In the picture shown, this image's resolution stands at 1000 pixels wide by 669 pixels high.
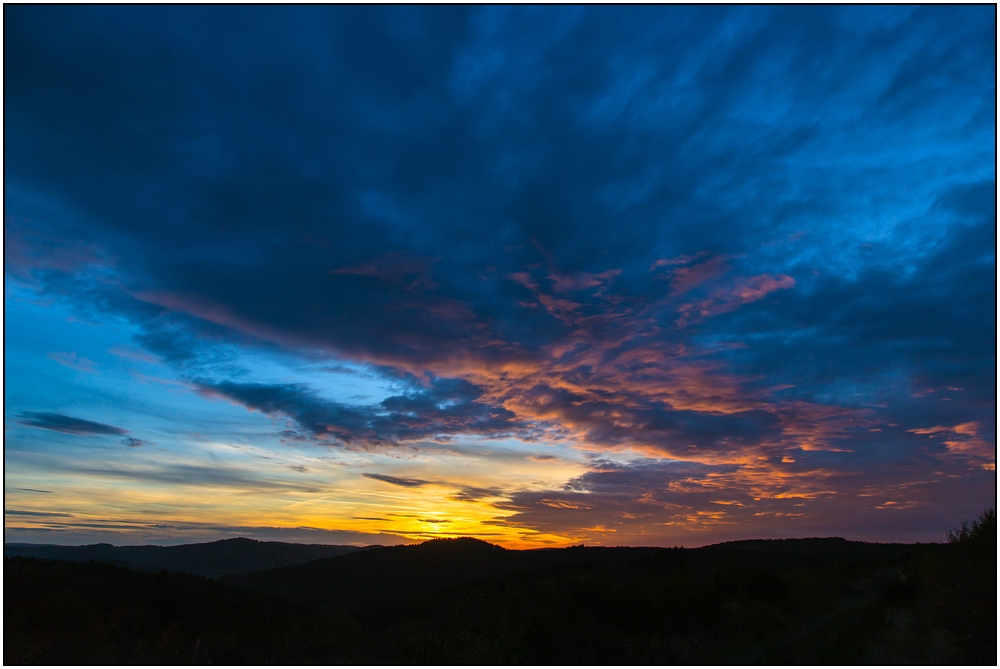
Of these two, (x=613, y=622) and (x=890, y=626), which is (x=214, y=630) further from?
(x=890, y=626)

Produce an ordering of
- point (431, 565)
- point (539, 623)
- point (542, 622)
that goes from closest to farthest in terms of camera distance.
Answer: point (539, 623), point (542, 622), point (431, 565)

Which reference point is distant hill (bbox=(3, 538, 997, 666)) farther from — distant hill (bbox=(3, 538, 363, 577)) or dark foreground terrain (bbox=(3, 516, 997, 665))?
distant hill (bbox=(3, 538, 363, 577))

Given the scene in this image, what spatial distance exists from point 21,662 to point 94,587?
11.9m

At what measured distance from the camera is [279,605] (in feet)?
98.3

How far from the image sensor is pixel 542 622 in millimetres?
19219

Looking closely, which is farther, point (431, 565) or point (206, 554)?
point (206, 554)

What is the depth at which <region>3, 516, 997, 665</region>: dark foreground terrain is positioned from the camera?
46.9 feet

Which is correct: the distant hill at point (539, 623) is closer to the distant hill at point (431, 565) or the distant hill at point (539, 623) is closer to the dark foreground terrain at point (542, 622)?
the dark foreground terrain at point (542, 622)

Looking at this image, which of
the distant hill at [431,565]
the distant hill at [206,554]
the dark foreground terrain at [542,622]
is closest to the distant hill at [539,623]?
the dark foreground terrain at [542,622]

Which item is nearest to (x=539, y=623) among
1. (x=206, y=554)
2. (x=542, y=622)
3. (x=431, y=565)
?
(x=542, y=622)

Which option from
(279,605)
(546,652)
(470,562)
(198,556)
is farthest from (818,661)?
(198,556)

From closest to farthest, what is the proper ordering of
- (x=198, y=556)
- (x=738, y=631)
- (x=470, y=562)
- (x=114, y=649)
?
(x=114, y=649) < (x=738, y=631) < (x=470, y=562) < (x=198, y=556)

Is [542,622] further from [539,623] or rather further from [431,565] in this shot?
[431,565]

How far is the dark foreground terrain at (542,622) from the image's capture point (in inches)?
563
